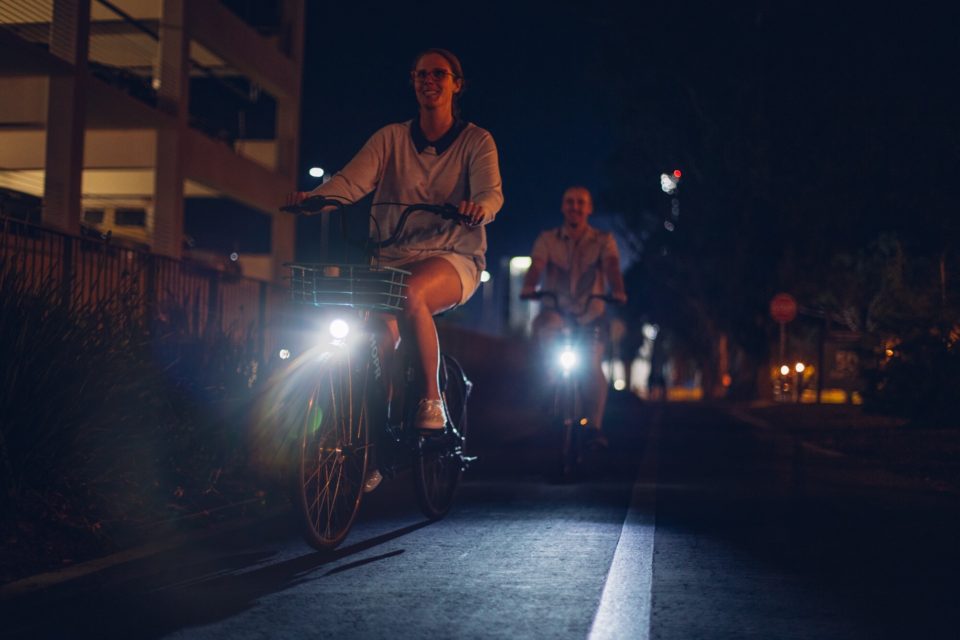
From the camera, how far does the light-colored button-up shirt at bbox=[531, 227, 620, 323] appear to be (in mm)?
9531

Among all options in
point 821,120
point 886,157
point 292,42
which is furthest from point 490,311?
point 886,157

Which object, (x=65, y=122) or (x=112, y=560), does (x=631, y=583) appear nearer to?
(x=112, y=560)

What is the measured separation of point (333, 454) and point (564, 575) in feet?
4.21

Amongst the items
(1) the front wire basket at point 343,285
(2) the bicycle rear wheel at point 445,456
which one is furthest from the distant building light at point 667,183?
(1) the front wire basket at point 343,285

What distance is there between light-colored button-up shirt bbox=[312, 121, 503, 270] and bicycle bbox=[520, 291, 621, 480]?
8.36ft

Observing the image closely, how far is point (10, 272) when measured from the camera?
6535 millimetres

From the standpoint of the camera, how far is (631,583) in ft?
15.7

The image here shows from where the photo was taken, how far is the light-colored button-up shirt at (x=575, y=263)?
9.53 metres

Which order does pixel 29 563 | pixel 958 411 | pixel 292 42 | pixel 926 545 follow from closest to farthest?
pixel 29 563 < pixel 926 545 < pixel 958 411 < pixel 292 42

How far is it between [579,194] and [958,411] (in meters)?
6.32

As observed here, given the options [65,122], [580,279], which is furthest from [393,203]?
[65,122]

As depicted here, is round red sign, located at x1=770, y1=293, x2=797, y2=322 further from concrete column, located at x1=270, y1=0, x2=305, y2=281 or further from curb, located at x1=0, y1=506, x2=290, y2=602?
curb, located at x1=0, y1=506, x2=290, y2=602

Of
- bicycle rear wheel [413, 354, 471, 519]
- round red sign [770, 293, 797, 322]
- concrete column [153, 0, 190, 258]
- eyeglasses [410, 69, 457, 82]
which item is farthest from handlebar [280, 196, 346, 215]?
round red sign [770, 293, 797, 322]

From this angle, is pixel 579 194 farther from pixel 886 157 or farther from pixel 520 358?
pixel 520 358
